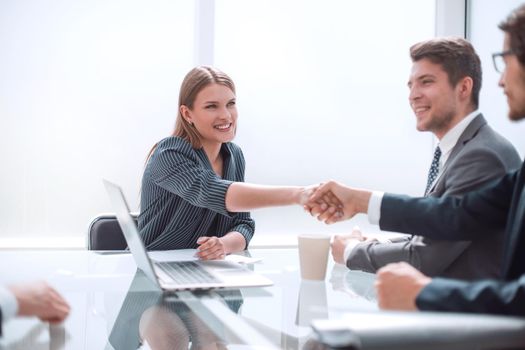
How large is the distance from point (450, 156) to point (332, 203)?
1.61 feet

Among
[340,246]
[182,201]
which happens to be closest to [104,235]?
[182,201]

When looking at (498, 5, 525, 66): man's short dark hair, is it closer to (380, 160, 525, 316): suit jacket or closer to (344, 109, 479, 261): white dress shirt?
(380, 160, 525, 316): suit jacket

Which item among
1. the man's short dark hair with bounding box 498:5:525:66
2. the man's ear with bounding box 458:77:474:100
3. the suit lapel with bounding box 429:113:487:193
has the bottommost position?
the suit lapel with bounding box 429:113:487:193

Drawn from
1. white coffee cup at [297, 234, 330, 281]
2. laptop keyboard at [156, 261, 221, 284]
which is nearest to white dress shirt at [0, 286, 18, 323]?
laptop keyboard at [156, 261, 221, 284]

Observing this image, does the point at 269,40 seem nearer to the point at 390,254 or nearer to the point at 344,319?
the point at 390,254

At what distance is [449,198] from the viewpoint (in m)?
1.70

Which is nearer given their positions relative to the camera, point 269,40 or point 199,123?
point 199,123

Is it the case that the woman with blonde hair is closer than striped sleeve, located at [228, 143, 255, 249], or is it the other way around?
the woman with blonde hair

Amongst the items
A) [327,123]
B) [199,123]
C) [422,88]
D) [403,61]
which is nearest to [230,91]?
[199,123]

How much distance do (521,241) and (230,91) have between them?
1.60 metres

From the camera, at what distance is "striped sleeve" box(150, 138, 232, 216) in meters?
2.24

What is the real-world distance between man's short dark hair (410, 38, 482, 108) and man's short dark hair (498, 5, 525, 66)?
673mm

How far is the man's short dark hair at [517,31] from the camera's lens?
133 cm

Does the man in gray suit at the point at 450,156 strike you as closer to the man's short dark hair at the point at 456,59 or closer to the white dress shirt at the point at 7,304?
the man's short dark hair at the point at 456,59
